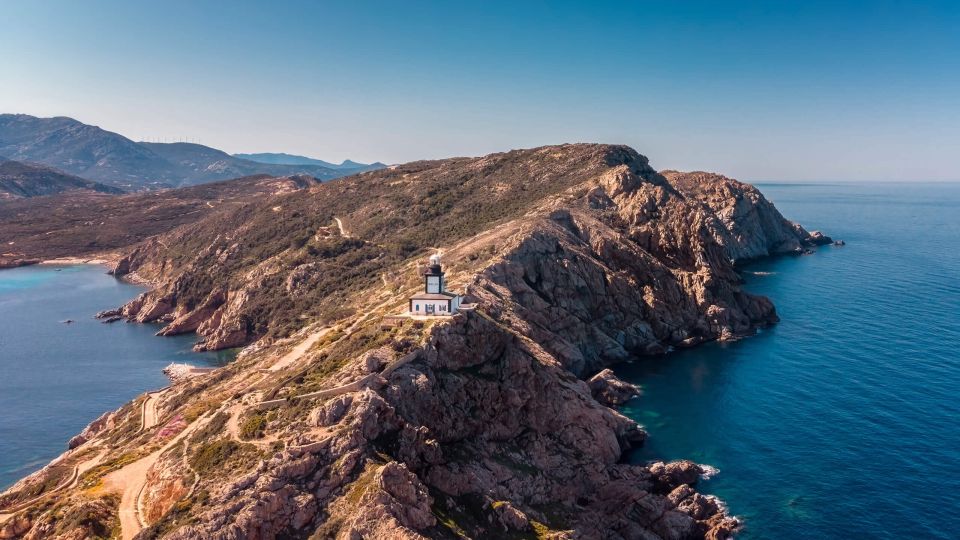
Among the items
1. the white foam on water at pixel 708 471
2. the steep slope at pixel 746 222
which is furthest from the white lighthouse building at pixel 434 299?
the steep slope at pixel 746 222

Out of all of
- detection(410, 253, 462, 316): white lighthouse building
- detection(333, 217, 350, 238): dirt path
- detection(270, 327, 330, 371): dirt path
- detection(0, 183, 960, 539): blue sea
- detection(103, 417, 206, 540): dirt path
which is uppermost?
detection(333, 217, 350, 238): dirt path

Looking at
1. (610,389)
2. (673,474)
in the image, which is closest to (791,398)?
(610,389)

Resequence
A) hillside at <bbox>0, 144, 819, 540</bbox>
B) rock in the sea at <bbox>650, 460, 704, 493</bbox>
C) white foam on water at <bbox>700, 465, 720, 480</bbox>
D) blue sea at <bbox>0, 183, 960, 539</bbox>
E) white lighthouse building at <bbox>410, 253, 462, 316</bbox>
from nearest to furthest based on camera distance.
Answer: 1. hillside at <bbox>0, 144, 819, 540</bbox>
2. blue sea at <bbox>0, 183, 960, 539</bbox>
3. rock in the sea at <bbox>650, 460, 704, 493</bbox>
4. white foam on water at <bbox>700, 465, 720, 480</bbox>
5. white lighthouse building at <bbox>410, 253, 462, 316</bbox>

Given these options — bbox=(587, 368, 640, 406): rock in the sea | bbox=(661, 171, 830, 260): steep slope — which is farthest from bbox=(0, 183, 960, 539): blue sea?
bbox=(661, 171, 830, 260): steep slope

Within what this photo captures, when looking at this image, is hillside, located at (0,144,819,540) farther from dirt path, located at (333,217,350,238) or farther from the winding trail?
dirt path, located at (333,217,350,238)

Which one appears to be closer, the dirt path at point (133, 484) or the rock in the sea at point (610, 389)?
the dirt path at point (133, 484)

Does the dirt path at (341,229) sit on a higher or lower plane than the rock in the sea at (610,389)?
higher

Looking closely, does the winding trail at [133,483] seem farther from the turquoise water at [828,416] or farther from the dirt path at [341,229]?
the dirt path at [341,229]
